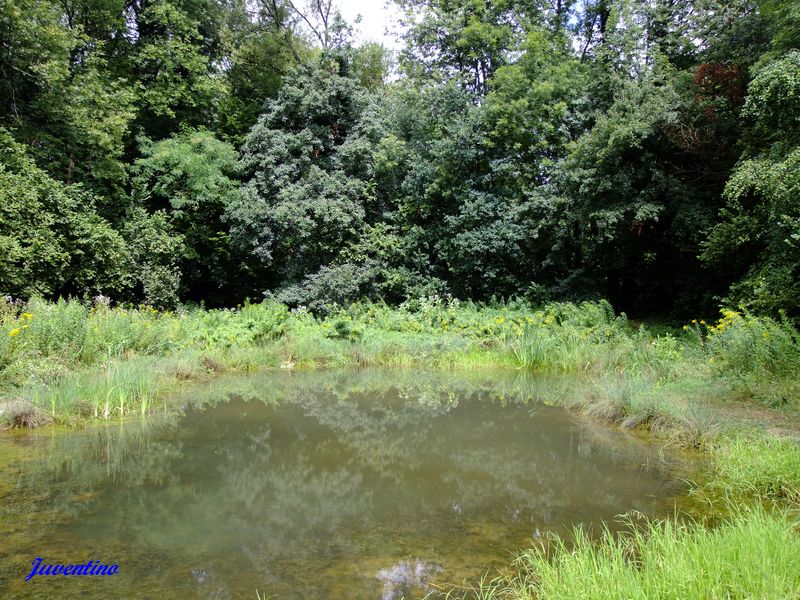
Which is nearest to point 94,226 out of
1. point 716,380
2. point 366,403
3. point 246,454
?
point 366,403

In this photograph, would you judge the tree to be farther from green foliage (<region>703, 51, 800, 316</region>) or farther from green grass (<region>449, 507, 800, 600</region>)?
green grass (<region>449, 507, 800, 600</region>)

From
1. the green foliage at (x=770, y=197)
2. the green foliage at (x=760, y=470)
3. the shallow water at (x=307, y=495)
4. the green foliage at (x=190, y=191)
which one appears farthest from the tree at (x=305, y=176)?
the green foliage at (x=760, y=470)

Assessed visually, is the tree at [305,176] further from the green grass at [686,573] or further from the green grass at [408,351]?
the green grass at [686,573]

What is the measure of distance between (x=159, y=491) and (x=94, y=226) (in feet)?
41.0

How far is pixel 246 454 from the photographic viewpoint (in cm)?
632

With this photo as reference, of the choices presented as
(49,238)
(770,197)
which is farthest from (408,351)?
(49,238)

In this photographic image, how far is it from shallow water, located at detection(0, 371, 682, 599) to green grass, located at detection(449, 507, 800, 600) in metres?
0.49

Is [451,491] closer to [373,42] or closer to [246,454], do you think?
[246,454]

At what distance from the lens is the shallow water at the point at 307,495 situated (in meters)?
3.71

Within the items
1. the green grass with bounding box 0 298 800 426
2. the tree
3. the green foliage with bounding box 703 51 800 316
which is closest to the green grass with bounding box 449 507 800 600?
the green grass with bounding box 0 298 800 426

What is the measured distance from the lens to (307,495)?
5.17 m

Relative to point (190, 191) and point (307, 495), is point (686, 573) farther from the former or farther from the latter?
point (190, 191)

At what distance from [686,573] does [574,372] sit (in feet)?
27.7

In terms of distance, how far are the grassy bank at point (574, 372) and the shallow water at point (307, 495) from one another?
1.72ft
